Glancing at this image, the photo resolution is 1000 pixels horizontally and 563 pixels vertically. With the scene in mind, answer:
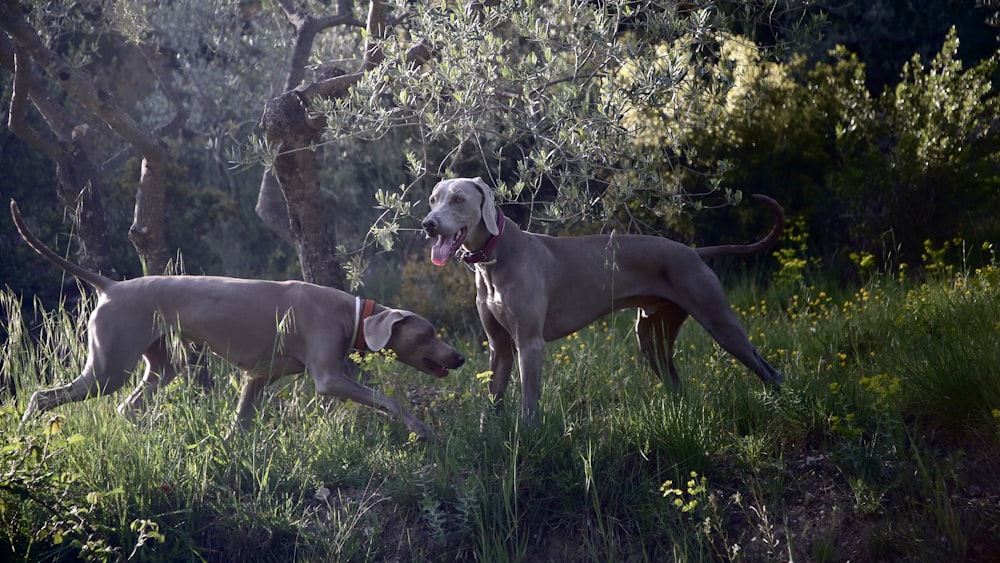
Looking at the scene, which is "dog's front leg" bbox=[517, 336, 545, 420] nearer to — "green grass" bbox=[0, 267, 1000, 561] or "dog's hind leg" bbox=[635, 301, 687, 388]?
"green grass" bbox=[0, 267, 1000, 561]

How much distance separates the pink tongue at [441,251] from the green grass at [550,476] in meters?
0.87

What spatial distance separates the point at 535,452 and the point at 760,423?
121cm

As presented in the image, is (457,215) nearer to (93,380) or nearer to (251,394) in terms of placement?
(251,394)

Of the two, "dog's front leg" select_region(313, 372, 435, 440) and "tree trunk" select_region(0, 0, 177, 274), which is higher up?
"tree trunk" select_region(0, 0, 177, 274)

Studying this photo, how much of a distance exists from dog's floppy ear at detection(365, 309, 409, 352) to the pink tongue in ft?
2.55

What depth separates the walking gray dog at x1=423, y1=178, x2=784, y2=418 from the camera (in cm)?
509

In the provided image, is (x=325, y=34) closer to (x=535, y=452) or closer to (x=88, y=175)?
(x=88, y=175)

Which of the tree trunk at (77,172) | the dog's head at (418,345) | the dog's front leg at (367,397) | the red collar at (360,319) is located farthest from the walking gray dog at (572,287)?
the tree trunk at (77,172)

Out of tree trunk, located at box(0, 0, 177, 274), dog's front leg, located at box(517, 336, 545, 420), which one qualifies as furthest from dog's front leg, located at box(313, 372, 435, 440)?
tree trunk, located at box(0, 0, 177, 274)

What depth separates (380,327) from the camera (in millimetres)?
5414

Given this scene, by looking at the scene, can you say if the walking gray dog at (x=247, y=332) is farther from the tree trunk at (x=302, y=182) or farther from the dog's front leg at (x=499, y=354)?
the tree trunk at (x=302, y=182)

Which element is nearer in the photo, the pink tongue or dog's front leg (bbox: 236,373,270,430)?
the pink tongue

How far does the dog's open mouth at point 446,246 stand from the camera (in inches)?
187

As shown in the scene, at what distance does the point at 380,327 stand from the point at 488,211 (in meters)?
0.98
